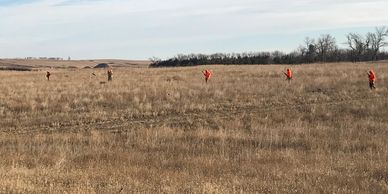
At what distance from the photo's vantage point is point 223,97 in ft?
78.8

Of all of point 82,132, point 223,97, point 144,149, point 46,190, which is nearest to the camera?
point 46,190

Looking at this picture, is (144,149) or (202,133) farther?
(202,133)

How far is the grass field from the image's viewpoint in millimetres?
7980

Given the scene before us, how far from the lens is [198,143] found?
12.8 metres

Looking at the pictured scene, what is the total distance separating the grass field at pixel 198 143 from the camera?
7.98m

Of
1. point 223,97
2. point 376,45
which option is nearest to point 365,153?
point 223,97

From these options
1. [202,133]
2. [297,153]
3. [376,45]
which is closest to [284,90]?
[202,133]

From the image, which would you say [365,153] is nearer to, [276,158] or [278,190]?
[276,158]

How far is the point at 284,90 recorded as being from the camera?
86.8 feet

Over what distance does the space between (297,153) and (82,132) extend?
261 inches

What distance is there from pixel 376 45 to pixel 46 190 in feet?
430

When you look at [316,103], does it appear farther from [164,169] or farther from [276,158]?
[164,169]

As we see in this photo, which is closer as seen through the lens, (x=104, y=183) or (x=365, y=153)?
(x=104, y=183)

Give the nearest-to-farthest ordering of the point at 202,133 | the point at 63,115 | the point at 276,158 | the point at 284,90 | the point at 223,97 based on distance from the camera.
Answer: the point at 276,158
the point at 202,133
the point at 63,115
the point at 223,97
the point at 284,90
